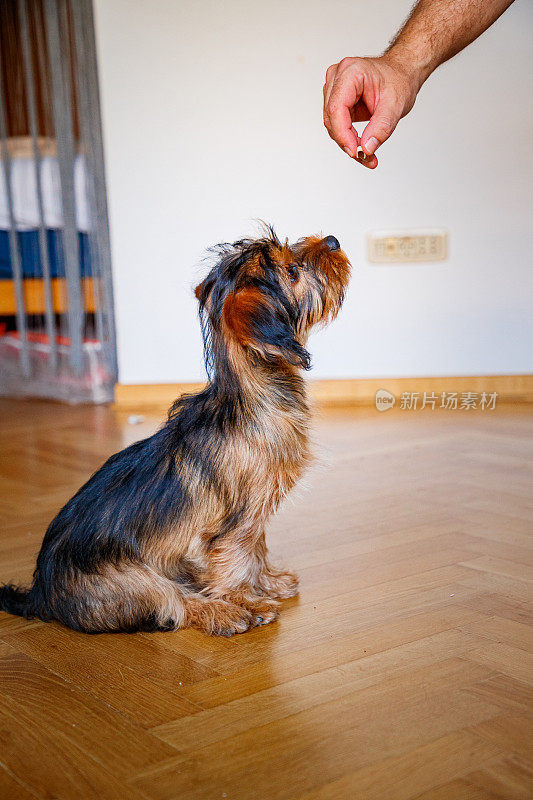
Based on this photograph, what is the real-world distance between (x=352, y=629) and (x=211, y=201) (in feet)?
11.9

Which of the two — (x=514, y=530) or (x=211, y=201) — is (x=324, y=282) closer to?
(x=514, y=530)

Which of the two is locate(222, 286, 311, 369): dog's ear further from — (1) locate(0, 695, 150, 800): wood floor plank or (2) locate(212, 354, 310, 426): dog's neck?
(1) locate(0, 695, 150, 800): wood floor plank

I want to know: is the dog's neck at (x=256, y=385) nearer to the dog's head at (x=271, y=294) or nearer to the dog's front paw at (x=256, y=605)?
the dog's head at (x=271, y=294)

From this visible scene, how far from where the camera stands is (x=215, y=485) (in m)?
1.85

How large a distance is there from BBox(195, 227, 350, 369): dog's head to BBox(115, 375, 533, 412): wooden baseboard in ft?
9.48

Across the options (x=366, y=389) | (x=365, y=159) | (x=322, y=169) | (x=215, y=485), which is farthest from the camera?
(x=366, y=389)

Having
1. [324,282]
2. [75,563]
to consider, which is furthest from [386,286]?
[75,563]

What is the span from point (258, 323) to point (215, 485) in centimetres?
39

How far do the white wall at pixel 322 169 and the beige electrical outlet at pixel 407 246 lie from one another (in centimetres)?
6

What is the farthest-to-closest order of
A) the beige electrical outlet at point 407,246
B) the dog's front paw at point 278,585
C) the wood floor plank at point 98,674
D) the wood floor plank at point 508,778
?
the beige electrical outlet at point 407,246
the dog's front paw at point 278,585
the wood floor plank at point 98,674
the wood floor plank at point 508,778

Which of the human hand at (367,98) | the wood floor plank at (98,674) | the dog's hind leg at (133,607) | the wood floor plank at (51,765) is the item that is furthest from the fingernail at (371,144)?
the wood floor plank at (51,765)

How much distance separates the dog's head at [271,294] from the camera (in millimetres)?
1768

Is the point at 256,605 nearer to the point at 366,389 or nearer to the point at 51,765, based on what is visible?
the point at 51,765

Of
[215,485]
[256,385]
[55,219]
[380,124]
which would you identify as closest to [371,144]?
[380,124]
